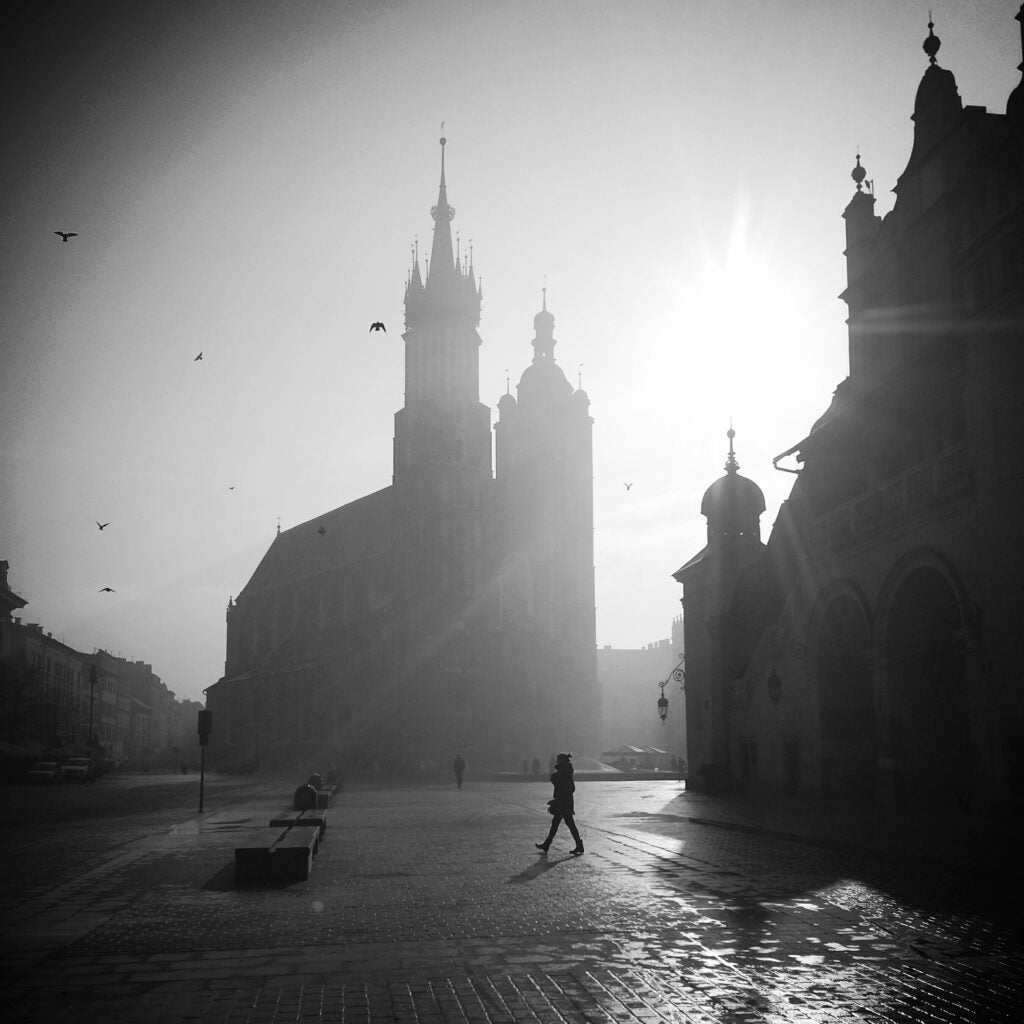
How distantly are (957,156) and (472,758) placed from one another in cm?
6489

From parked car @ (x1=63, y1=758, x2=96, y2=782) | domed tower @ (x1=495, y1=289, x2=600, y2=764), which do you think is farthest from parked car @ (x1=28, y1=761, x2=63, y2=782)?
domed tower @ (x1=495, y1=289, x2=600, y2=764)

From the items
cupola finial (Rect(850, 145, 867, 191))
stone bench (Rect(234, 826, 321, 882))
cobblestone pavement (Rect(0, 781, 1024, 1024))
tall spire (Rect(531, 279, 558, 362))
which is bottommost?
cobblestone pavement (Rect(0, 781, 1024, 1024))

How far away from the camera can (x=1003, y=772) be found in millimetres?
19000

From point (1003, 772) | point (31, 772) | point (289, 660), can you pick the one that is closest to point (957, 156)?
point (1003, 772)

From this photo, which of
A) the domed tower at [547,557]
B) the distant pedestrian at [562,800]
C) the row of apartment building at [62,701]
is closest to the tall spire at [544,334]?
the domed tower at [547,557]

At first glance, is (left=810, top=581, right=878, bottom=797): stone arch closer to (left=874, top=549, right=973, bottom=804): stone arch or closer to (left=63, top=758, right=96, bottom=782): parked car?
(left=874, top=549, right=973, bottom=804): stone arch

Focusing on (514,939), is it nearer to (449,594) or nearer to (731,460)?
(731,460)

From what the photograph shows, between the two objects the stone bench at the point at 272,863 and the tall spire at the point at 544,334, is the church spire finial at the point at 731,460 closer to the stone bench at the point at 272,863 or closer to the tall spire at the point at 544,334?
the stone bench at the point at 272,863

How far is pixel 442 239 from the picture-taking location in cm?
10050

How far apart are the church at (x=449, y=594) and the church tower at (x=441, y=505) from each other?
0.12 metres

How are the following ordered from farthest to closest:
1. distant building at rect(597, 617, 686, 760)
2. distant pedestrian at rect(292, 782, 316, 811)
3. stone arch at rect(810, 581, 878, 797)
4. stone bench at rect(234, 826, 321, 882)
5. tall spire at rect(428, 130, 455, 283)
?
distant building at rect(597, 617, 686, 760) < tall spire at rect(428, 130, 455, 283) < stone arch at rect(810, 581, 878, 797) < distant pedestrian at rect(292, 782, 316, 811) < stone bench at rect(234, 826, 321, 882)

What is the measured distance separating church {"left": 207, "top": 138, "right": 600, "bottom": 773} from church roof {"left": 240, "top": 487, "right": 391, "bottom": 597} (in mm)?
291

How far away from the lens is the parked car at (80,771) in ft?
182

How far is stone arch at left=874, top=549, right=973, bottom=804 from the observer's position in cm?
2322
